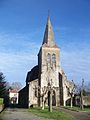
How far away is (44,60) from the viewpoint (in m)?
65.8

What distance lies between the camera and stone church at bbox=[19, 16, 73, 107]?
6197 centimetres

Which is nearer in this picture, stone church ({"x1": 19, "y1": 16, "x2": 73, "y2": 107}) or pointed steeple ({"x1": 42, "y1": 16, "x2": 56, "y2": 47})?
stone church ({"x1": 19, "y1": 16, "x2": 73, "y2": 107})

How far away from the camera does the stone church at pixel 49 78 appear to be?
62.0m

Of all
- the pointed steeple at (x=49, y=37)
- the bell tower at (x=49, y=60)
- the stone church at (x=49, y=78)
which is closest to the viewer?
the stone church at (x=49, y=78)

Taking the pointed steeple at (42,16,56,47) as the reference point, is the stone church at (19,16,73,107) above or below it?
below

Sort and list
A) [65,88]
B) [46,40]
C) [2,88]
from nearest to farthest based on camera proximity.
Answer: [2,88]
[65,88]
[46,40]

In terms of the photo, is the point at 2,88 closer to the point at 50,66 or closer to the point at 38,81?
the point at 38,81

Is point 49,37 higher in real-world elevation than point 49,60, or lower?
higher

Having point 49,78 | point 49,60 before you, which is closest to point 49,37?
point 49,60

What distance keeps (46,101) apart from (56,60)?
12.1 meters

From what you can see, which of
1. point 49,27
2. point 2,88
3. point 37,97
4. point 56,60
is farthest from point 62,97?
point 49,27

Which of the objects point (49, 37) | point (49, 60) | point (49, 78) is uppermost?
point (49, 37)

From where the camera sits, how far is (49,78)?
211 feet

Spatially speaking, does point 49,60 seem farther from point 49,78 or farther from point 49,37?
point 49,37
